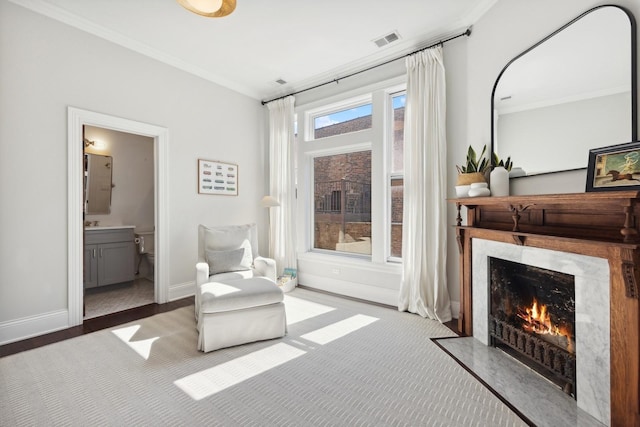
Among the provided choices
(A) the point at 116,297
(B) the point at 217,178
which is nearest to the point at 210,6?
(B) the point at 217,178

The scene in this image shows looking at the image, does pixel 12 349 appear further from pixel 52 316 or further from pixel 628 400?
pixel 628 400

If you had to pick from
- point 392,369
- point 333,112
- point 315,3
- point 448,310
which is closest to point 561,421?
point 392,369

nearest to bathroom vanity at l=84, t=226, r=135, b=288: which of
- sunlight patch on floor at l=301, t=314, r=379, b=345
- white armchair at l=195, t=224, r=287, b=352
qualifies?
white armchair at l=195, t=224, r=287, b=352

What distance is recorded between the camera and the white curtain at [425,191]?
2977 mm

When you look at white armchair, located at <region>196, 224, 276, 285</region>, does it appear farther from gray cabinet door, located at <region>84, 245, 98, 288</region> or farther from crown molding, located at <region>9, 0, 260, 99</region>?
crown molding, located at <region>9, 0, 260, 99</region>

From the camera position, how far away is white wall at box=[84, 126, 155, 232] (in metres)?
4.50

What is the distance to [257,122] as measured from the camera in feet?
15.3

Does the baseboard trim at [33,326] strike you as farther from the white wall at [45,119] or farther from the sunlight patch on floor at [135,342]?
the sunlight patch on floor at [135,342]

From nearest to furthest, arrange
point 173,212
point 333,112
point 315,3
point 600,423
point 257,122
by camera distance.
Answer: point 600,423 → point 315,3 → point 173,212 → point 333,112 → point 257,122

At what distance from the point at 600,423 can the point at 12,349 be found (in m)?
4.11

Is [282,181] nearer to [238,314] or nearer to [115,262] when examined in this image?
[238,314]

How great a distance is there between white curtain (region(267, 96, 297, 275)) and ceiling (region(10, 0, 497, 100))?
69 cm

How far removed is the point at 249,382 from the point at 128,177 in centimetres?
441

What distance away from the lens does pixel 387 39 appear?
3.14m
